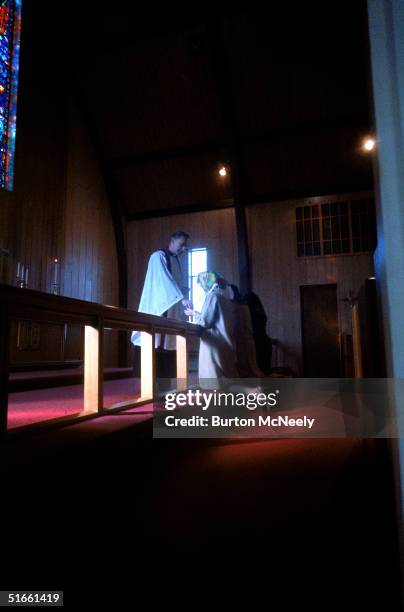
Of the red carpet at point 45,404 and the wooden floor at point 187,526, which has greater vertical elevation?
the red carpet at point 45,404

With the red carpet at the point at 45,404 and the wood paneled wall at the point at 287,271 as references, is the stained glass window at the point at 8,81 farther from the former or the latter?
the wood paneled wall at the point at 287,271

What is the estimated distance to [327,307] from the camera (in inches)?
357

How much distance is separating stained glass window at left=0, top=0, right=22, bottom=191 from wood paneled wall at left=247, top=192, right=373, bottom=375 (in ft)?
17.4

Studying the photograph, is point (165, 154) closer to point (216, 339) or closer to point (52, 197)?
point (52, 197)

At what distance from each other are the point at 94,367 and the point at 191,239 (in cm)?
797

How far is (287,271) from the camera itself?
9.19 metres

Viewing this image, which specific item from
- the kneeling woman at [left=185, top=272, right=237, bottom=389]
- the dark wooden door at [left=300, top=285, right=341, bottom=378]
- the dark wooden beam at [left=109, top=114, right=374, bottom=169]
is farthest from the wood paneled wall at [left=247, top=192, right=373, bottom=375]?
the kneeling woman at [left=185, top=272, right=237, bottom=389]

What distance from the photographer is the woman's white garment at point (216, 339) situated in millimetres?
3296

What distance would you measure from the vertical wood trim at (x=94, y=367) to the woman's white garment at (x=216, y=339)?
1264 mm

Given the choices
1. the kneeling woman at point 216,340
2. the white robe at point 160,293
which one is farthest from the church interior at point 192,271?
the white robe at point 160,293

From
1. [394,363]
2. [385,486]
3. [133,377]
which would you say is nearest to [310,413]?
[385,486]

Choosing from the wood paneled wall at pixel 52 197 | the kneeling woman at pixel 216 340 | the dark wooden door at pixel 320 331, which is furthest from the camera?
the dark wooden door at pixel 320 331

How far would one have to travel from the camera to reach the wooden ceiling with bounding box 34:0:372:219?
23.7 feet

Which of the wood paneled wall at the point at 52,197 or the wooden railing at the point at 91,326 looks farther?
the wood paneled wall at the point at 52,197
